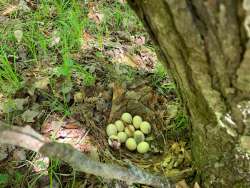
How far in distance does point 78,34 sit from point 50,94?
0.49 m

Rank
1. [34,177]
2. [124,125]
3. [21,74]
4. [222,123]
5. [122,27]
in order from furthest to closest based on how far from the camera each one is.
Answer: [122,27], [21,74], [124,125], [34,177], [222,123]

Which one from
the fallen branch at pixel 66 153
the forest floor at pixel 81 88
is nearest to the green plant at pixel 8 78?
the forest floor at pixel 81 88

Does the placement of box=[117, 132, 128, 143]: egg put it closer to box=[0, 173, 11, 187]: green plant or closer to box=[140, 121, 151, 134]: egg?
box=[140, 121, 151, 134]: egg

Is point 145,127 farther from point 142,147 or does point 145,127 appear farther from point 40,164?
point 40,164

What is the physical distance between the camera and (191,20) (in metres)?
1.12

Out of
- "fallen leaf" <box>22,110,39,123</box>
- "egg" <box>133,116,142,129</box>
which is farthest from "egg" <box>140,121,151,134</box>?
"fallen leaf" <box>22,110,39,123</box>

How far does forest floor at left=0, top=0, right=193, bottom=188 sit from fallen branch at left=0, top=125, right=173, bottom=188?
35 cm

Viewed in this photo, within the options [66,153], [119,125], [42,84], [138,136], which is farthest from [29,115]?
[66,153]

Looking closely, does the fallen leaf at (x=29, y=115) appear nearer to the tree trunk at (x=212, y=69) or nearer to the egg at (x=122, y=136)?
the egg at (x=122, y=136)

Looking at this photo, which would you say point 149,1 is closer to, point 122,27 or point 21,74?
point 21,74

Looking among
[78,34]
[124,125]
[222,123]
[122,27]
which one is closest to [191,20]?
[222,123]

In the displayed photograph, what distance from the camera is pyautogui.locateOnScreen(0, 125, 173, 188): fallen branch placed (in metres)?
1.20

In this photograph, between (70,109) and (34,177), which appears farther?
(70,109)

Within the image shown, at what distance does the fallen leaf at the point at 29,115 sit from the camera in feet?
7.36
